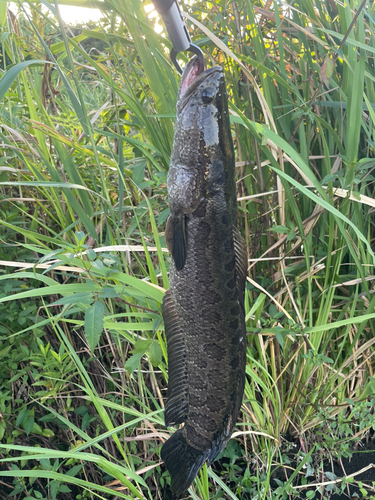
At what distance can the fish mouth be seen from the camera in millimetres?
869

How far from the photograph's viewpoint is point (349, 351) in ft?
5.88

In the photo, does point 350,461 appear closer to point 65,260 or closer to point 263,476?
point 263,476

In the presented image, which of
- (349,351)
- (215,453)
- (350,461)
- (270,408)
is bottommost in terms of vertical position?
(350,461)

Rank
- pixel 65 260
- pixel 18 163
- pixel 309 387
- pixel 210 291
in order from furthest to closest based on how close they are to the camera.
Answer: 1. pixel 18 163
2. pixel 309 387
3. pixel 65 260
4. pixel 210 291

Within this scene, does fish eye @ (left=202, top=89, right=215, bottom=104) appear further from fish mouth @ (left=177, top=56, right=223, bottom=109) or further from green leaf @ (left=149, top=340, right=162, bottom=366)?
green leaf @ (left=149, top=340, right=162, bottom=366)

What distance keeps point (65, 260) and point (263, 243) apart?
3.38 ft

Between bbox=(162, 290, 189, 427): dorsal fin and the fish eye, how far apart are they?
53cm

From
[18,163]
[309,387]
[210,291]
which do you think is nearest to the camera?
[210,291]

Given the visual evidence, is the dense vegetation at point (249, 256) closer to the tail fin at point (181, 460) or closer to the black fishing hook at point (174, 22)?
the tail fin at point (181, 460)

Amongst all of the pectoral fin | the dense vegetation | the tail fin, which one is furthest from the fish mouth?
the tail fin

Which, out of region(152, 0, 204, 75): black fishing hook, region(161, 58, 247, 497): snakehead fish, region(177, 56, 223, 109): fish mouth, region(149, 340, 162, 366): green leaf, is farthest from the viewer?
region(149, 340, 162, 366): green leaf

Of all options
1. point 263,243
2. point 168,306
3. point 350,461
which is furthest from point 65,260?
point 350,461

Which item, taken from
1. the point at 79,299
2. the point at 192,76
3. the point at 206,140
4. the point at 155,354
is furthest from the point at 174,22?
the point at 155,354

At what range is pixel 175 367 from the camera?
41.6 inches
